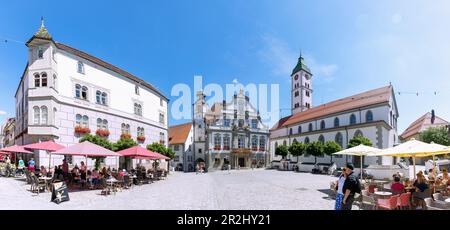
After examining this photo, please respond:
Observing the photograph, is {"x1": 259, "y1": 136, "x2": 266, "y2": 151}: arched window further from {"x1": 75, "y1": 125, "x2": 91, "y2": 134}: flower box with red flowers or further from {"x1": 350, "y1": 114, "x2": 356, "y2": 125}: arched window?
{"x1": 75, "y1": 125, "x2": 91, "y2": 134}: flower box with red flowers

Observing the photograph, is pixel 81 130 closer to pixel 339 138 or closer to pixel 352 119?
pixel 339 138

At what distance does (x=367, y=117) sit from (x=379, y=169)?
22456 mm

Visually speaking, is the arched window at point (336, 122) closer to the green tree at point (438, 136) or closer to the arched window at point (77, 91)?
the green tree at point (438, 136)

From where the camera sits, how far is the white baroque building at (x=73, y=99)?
19.7m

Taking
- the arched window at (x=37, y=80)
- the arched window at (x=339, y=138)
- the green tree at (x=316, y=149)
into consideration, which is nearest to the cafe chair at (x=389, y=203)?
the arched window at (x=37, y=80)

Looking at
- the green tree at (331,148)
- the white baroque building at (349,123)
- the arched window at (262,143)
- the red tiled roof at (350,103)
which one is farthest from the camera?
the arched window at (262,143)

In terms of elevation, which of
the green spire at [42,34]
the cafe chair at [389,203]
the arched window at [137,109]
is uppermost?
the green spire at [42,34]

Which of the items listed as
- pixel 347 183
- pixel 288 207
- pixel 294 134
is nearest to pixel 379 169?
pixel 288 207

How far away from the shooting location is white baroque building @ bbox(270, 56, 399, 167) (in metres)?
36.3

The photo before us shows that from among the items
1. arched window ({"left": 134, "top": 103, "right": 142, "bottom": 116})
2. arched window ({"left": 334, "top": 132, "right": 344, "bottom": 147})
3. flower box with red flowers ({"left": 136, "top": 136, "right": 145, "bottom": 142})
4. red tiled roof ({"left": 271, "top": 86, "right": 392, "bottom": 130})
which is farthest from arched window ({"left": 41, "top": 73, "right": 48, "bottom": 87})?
red tiled roof ({"left": 271, "top": 86, "right": 392, "bottom": 130})

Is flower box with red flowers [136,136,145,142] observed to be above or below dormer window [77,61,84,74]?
below

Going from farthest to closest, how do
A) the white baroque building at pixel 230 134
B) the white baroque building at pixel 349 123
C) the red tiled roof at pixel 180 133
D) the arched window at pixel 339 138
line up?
1. the red tiled roof at pixel 180 133
2. the white baroque building at pixel 230 134
3. the arched window at pixel 339 138
4. the white baroque building at pixel 349 123

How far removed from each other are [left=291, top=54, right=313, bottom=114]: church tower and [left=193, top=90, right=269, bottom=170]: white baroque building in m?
16.7

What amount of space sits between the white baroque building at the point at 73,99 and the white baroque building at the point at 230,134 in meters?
16.5
